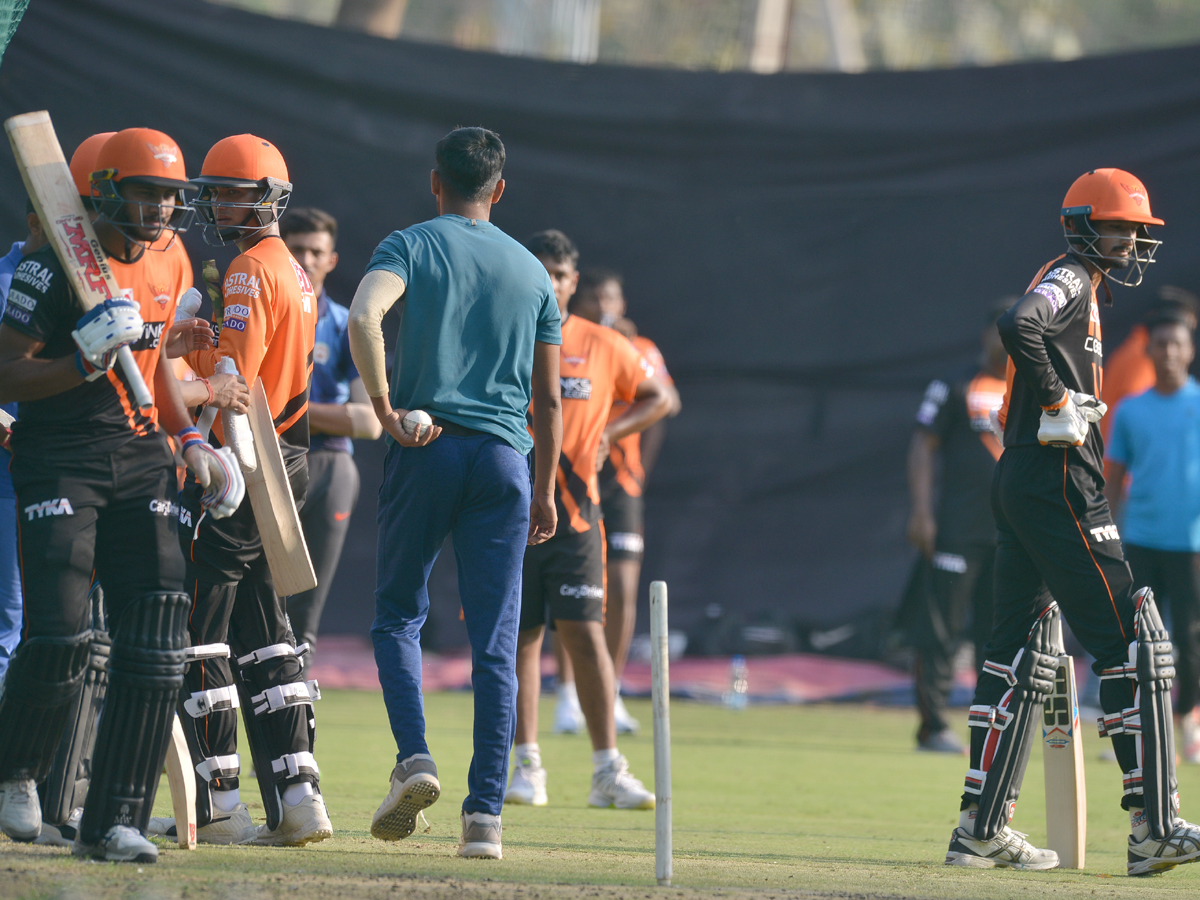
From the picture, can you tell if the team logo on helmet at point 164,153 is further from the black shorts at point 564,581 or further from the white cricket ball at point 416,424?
the black shorts at point 564,581

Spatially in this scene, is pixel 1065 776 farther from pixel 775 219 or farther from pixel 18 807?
pixel 775 219

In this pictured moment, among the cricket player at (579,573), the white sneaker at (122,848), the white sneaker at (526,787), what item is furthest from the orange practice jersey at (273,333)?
the white sneaker at (526,787)

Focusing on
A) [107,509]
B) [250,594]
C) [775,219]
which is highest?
[775,219]

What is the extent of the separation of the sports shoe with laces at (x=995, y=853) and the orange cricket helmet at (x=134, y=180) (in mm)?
3185

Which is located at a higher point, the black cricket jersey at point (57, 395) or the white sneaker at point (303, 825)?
the black cricket jersey at point (57, 395)

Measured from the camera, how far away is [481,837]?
422cm

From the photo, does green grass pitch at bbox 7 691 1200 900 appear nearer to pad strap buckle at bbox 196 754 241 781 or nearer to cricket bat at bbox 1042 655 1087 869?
cricket bat at bbox 1042 655 1087 869

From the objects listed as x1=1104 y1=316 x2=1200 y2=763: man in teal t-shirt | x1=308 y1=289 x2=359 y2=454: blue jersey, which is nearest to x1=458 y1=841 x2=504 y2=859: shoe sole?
x1=308 y1=289 x2=359 y2=454: blue jersey

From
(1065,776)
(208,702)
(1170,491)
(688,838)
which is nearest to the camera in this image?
(208,702)

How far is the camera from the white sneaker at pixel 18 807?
4.03 m

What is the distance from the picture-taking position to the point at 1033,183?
1155cm

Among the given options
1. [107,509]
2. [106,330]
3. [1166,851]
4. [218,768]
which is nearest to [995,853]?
[1166,851]

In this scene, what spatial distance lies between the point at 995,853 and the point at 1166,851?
53cm

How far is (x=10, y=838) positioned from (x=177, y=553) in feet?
3.19
